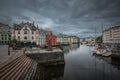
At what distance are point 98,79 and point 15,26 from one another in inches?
1938

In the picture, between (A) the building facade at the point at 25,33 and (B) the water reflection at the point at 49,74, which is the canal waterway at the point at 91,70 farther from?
(A) the building facade at the point at 25,33

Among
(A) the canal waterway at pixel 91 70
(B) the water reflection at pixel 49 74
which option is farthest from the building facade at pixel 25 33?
(B) the water reflection at pixel 49 74

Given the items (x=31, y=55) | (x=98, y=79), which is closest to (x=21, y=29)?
(x=31, y=55)

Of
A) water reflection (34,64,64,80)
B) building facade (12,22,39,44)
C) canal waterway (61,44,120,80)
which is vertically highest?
building facade (12,22,39,44)

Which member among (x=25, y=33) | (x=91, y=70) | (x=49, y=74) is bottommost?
(x=91, y=70)

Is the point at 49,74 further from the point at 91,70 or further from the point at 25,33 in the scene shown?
the point at 25,33

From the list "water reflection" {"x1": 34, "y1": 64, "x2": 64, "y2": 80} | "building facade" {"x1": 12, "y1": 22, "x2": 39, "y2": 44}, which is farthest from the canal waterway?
"building facade" {"x1": 12, "y1": 22, "x2": 39, "y2": 44}

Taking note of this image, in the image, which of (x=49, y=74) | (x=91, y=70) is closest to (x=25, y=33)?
(x=49, y=74)

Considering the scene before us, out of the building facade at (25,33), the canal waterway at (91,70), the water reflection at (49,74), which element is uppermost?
→ the building facade at (25,33)

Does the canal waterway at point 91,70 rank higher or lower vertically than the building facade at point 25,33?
lower

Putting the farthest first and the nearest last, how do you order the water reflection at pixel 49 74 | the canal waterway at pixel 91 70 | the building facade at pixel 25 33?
1. the building facade at pixel 25 33
2. the canal waterway at pixel 91 70
3. the water reflection at pixel 49 74

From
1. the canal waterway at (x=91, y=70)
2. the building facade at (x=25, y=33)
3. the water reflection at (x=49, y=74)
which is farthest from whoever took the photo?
the building facade at (x=25, y=33)

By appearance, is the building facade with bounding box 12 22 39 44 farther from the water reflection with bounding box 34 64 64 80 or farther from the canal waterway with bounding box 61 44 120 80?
the water reflection with bounding box 34 64 64 80

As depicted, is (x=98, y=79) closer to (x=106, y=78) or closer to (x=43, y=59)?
(x=106, y=78)
